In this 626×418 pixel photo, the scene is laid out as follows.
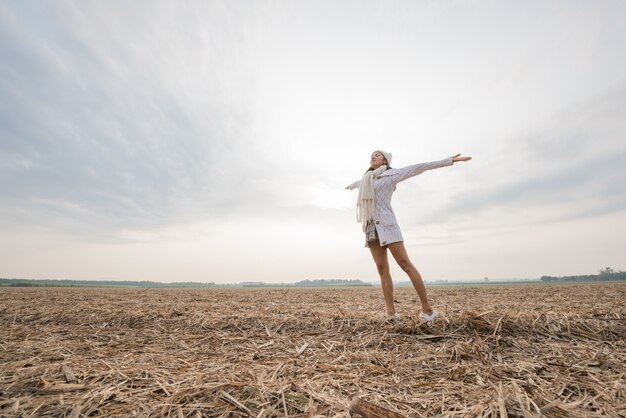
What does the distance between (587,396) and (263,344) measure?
314cm

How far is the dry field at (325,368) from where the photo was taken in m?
2.00

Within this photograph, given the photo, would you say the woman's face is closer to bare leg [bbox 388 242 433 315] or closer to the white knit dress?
the white knit dress

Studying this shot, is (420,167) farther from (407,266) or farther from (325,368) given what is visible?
(325,368)

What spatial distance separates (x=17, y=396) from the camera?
2.13 m

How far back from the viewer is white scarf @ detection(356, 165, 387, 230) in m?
5.12

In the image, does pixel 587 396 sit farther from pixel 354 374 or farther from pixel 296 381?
pixel 296 381

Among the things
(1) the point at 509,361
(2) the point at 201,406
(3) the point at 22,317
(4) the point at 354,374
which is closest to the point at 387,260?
(1) the point at 509,361

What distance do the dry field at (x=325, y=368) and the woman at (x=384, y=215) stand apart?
28.6 inches

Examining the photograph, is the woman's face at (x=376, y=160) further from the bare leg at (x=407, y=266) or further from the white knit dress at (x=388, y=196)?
the bare leg at (x=407, y=266)

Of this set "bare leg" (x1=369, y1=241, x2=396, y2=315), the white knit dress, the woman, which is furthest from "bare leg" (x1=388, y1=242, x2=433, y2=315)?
"bare leg" (x1=369, y1=241, x2=396, y2=315)

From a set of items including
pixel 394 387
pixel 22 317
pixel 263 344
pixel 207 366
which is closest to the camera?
pixel 394 387

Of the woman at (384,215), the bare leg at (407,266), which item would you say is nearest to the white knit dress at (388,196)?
the woman at (384,215)

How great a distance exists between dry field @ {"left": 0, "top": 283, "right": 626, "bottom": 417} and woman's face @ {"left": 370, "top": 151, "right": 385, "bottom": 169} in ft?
8.58

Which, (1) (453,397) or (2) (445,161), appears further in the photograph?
(2) (445,161)
